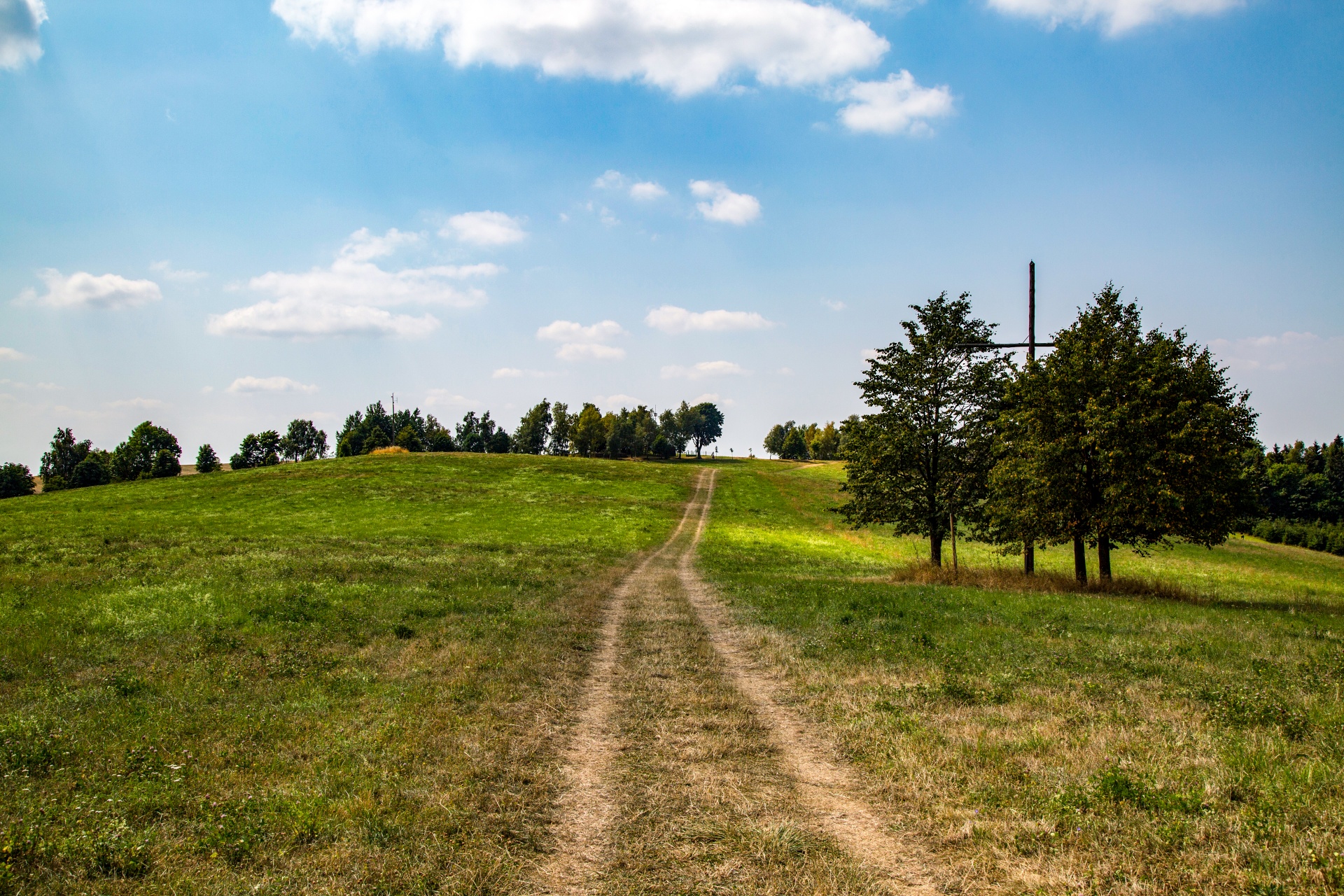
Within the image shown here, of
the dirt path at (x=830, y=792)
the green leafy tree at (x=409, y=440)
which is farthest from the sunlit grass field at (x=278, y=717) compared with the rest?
the green leafy tree at (x=409, y=440)

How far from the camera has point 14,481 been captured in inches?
4577

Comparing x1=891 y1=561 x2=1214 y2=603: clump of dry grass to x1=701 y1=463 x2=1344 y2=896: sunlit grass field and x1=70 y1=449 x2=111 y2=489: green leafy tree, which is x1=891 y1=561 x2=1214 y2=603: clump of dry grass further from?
x1=70 y1=449 x2=111 y2=489: green leafy tree

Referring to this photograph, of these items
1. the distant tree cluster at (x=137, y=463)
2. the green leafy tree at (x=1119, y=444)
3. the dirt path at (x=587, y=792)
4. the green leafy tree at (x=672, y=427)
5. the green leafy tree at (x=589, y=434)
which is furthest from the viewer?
the green leafy tree at (x=672, y=427)

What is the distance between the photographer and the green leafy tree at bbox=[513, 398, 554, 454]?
15712 centimetres

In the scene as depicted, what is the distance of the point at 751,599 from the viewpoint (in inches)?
874

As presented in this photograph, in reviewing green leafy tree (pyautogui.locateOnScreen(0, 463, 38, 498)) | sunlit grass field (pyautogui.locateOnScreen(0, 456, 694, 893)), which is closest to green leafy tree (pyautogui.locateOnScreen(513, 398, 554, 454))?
green leafy tree (pyautogui.locateOnScreen(0, 463, 38, 498))

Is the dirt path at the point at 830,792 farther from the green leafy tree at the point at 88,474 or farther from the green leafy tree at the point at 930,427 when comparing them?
the green leafy tree at the point at 88,474

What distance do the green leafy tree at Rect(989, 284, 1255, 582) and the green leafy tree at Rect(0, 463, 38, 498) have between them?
155841 mm

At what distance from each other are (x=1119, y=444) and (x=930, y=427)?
340 inches

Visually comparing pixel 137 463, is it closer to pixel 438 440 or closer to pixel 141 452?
pixel 141 452

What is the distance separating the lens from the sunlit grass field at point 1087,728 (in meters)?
6.04

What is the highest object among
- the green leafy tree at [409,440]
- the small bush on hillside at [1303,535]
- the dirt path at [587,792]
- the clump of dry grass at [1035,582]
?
the green leafy tree at [409,440]

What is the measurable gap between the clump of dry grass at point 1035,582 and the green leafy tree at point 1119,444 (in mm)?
1639

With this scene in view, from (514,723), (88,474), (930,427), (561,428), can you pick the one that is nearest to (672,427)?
(561,428)
